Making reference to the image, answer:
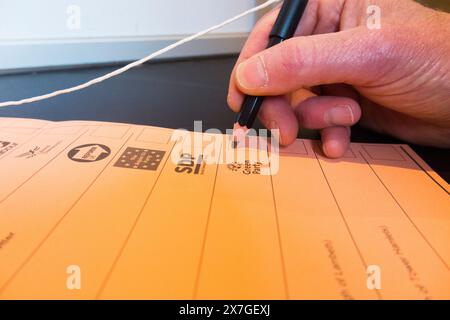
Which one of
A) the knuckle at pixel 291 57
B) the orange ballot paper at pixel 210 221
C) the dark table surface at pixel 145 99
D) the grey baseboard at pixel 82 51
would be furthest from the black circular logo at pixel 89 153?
the grey baseboard at pixel 82 51

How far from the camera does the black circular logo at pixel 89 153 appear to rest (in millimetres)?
374

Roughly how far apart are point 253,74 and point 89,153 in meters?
0.20

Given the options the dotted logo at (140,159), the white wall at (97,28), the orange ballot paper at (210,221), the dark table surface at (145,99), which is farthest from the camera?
the white wall at (97,28)

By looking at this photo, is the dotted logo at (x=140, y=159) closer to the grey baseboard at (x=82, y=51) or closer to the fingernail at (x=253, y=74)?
the fingernail at (x=253, y=74)

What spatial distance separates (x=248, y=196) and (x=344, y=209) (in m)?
0.08

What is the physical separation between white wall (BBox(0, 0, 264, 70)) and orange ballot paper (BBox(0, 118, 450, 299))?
0.32 m

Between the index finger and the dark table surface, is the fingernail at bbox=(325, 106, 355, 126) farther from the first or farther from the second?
the index finger

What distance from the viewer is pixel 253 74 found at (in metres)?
0.40

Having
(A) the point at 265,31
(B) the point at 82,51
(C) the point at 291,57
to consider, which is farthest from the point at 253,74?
(B) the point at 82,51

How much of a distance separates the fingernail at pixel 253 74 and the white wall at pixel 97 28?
431 mm

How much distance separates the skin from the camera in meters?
0.38

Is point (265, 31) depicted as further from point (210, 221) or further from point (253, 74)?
point (210, 221)

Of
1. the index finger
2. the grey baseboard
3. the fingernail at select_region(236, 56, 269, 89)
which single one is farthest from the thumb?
the grey baseboard
